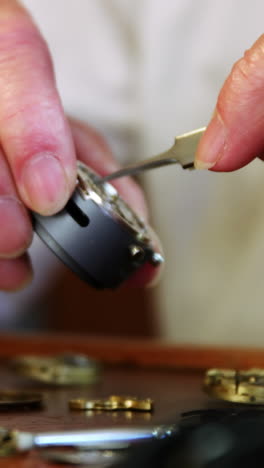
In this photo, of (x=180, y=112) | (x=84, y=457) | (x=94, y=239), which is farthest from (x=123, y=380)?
(x=180, y=112)

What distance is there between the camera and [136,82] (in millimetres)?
940

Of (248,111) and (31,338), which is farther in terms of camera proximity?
(31,338)

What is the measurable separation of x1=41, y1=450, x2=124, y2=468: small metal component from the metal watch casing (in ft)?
0.56

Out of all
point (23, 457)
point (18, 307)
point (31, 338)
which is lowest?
point (18, 307)

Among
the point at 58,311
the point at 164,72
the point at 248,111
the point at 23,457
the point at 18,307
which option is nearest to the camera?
the point at 23,457

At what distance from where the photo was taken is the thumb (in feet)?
1.26

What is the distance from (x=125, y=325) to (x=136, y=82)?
51cm

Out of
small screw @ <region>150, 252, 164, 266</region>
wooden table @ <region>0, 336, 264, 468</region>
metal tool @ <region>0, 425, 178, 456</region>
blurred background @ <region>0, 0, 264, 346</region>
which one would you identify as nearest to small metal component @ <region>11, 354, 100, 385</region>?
wooden table @ <region>0, 336, 264, 468</region>

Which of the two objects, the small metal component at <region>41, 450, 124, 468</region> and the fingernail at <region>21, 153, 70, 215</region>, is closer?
the small metal component at <region>41, 450, 124, 468</region>

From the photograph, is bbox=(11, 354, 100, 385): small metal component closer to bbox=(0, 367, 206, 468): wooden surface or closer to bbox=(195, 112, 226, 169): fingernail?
bbox=(0, 367, 206, 468): wooden surface

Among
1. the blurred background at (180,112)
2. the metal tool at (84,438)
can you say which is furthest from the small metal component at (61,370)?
the blurred background at (180,112)

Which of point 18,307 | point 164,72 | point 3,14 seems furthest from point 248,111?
point 18,307

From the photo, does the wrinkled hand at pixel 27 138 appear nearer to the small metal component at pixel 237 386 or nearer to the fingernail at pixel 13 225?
the fingernail at pixel 13 225

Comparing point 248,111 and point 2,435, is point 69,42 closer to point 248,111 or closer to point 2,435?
point 248,111
